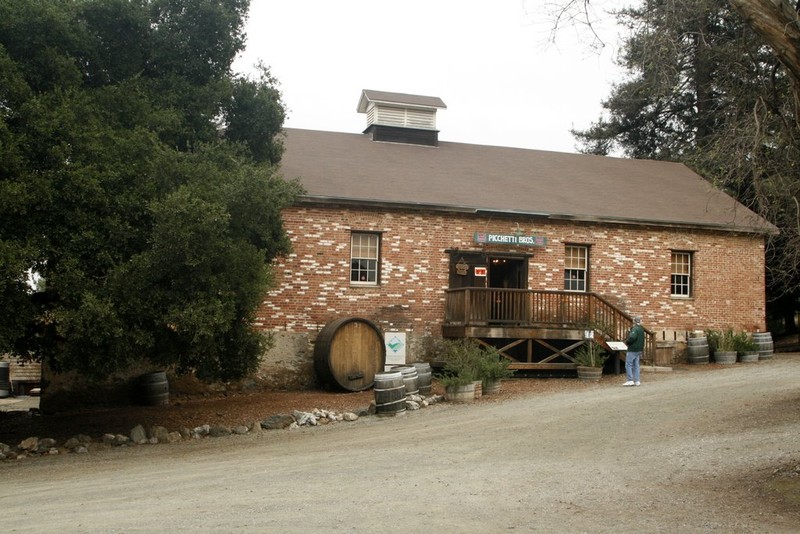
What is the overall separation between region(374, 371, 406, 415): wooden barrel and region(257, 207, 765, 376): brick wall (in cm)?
489

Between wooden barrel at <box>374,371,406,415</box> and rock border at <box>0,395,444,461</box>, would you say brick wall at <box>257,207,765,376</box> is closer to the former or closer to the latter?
rock border at <box>0,395,444,461</box>

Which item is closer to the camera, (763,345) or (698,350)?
(698,350)

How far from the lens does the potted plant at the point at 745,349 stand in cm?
2391

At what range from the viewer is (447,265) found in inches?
877

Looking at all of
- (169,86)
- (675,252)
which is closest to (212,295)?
(169,86)

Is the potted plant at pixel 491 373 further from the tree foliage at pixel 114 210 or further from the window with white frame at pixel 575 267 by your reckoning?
the window with white frame at pixel 575 267

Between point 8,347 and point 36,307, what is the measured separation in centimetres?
78

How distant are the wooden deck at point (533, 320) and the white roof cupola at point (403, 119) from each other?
737 cm

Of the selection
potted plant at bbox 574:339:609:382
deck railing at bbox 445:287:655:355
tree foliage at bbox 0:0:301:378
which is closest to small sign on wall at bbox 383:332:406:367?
deck railing at bbox 445:287:655:355

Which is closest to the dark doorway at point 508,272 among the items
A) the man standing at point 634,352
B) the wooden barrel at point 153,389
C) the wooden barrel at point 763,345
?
the man standing at point 634,352

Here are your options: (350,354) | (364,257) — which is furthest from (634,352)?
(364,257)

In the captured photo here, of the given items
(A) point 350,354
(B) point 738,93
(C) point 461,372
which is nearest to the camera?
(B) point 738,93

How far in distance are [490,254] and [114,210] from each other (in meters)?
10.9

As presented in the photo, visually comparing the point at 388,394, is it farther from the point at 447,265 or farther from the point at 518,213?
the point at 518,213
